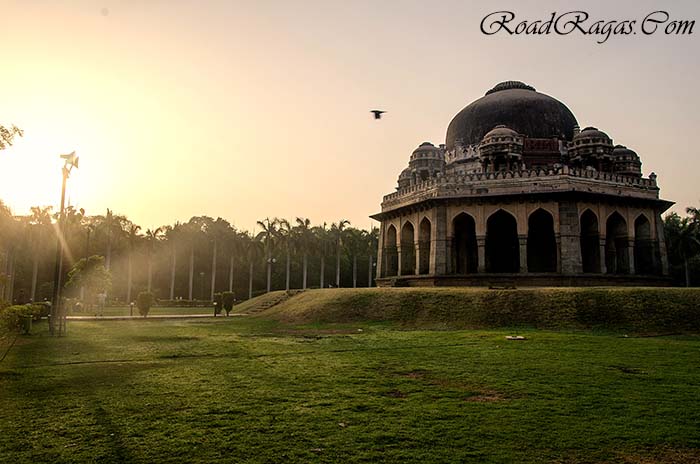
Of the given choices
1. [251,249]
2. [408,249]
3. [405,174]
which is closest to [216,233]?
[251,249]

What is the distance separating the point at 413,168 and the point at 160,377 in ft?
104

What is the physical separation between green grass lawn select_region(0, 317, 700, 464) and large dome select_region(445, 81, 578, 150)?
1021 inches

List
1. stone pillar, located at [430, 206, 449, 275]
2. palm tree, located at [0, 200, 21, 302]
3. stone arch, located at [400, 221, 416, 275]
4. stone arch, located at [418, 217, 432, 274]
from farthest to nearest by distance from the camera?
palm tree, located at [0, 200, 21, 302] → stone arch, located at [400, 221, 416, 275] → stone arch, located at [418, 217, 432, 274] → stone pillar, located at [430, 206, 449, 275]

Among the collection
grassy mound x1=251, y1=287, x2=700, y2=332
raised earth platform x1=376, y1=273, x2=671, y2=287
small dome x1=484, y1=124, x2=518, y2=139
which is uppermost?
small dome x1=484, y1=124, x2=518, y2=139

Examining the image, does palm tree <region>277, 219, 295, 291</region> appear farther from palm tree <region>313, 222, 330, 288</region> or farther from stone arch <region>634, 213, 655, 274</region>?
stone arch <region>634, 213, 655, 274</region>

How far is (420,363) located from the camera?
12.3 metres

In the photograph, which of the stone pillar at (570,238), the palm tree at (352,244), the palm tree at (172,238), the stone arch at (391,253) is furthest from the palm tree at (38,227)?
the stone pillar at (570,238)

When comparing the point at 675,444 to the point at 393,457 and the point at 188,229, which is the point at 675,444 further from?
the point at 188,229

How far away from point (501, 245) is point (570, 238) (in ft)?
20.3

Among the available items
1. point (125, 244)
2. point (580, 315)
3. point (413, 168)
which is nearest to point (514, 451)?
point (580, 315)

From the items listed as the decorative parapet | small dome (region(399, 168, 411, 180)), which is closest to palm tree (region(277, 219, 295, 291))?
small dome (region(399, 168, 411, 180))

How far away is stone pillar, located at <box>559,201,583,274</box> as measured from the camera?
30.1 metres

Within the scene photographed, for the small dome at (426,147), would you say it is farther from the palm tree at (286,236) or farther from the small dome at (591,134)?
the palm tree at (286,236)

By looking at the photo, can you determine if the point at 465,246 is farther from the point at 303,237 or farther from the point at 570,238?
the point at 303,237
